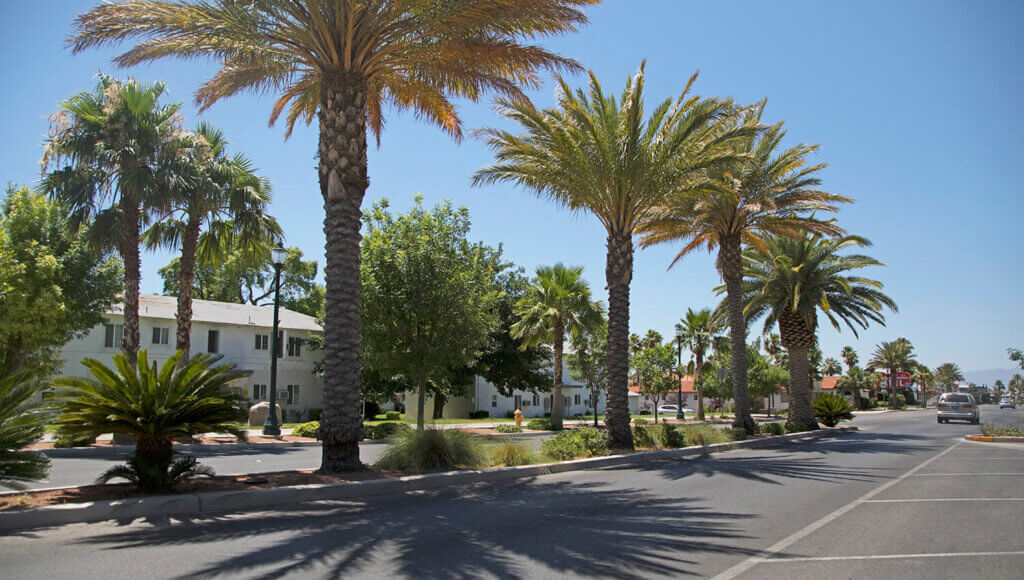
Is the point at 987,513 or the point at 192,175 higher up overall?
the point at 192,175


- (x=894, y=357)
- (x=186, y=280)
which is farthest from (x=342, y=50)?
(x=894, y=357)

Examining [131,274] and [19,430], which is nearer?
[19,430]

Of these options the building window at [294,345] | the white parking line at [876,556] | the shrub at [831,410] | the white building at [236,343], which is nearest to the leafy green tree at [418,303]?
the white parking line at [876,556]

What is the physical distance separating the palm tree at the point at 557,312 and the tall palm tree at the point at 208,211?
1355 cm

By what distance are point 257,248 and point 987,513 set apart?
69.1 ft

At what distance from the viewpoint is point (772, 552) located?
641 cm

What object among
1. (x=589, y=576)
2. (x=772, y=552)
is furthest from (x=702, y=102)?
(x=589, y=576)

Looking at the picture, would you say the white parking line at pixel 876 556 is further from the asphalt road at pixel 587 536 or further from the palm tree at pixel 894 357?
the palm tree at pixel 894 357

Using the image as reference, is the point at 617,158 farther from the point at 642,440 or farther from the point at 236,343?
the point at 236,343

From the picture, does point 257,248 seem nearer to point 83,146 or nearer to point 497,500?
point 83,146

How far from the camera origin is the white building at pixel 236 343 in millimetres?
31203

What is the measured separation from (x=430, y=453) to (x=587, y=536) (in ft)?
16.9

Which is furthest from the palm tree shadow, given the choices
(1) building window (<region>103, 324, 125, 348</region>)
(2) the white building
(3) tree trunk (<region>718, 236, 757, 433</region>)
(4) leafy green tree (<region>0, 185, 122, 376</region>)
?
(1) building window (<region>103, 324, 125, 348</region>)

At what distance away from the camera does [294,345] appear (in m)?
38.3
